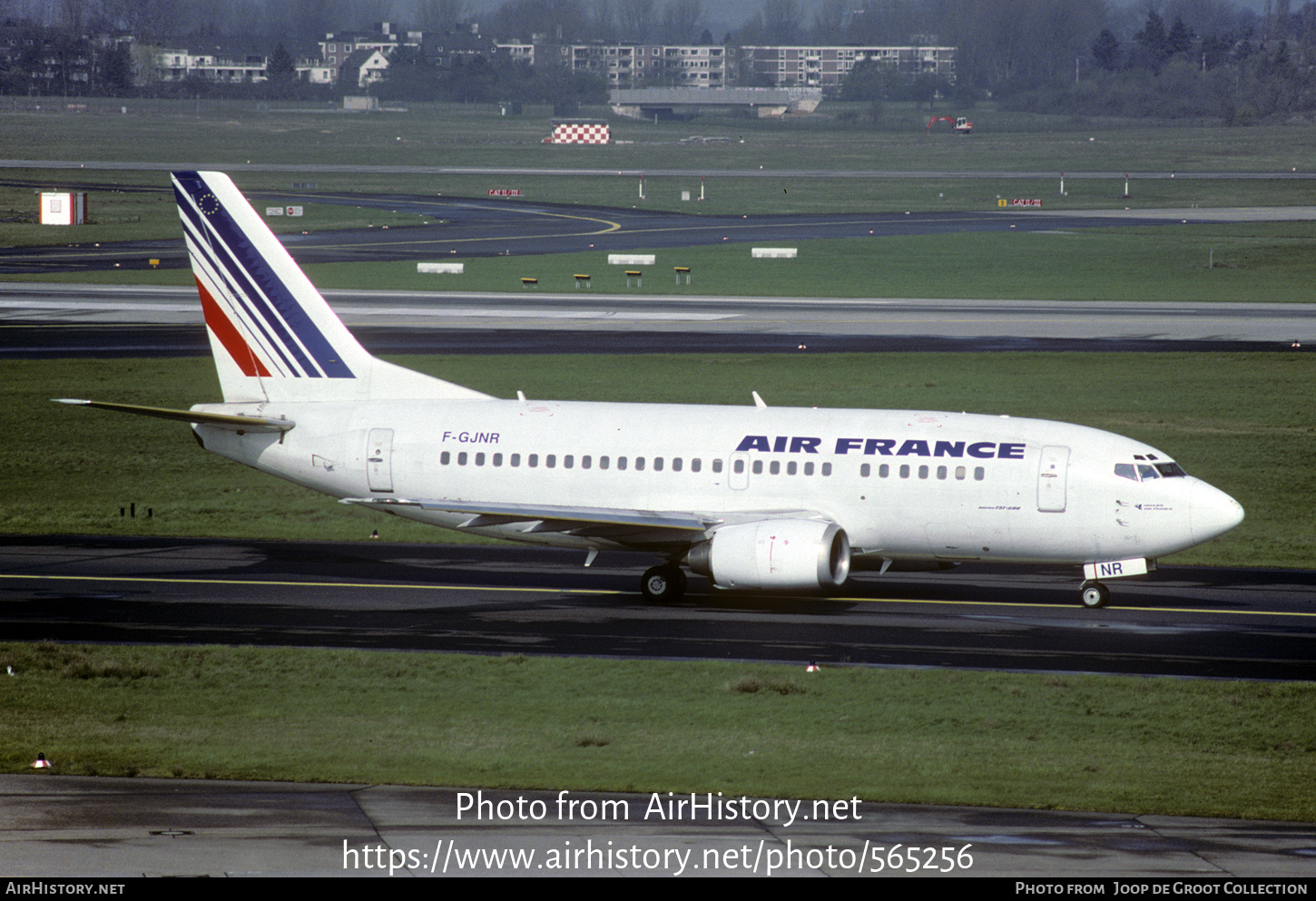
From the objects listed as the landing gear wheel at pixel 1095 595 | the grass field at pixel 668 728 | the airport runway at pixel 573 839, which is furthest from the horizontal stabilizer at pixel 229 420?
the landing gear wheel at pixel 1095 595

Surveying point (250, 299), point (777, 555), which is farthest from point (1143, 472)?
point (250, 299)

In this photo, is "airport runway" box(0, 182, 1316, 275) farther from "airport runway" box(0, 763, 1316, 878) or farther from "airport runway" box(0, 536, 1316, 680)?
"airport runway" box(0, 763, 1316, 878)

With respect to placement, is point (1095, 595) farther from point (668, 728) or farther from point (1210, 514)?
point (668, 728)

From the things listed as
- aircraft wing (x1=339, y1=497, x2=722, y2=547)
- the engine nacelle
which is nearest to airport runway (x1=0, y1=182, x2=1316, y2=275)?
aircraft wing (x1=339, y1=497, x2=722, y2=547)

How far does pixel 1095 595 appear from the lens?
116ft

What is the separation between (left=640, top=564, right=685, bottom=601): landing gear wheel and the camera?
36.3m

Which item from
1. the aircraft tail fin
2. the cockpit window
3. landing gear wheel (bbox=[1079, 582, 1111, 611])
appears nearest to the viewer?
the cockpit window

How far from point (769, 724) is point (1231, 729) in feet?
25.7

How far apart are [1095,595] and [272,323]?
21.2 m

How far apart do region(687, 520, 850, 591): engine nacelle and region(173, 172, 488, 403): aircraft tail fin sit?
28.0 feet

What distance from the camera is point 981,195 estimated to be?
177m

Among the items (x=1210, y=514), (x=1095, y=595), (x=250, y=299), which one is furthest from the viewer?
(x=250, y=299)

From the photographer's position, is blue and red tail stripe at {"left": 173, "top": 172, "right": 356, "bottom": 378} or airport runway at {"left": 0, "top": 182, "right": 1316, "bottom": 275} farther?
airport runway at {"left": 0, "top": 182, "right": 1316, "bottom": 275}

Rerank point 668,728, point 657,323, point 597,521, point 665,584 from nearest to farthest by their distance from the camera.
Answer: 1. point 668,728
2. point 597,521
3. point 665,584
4. point 657,323
